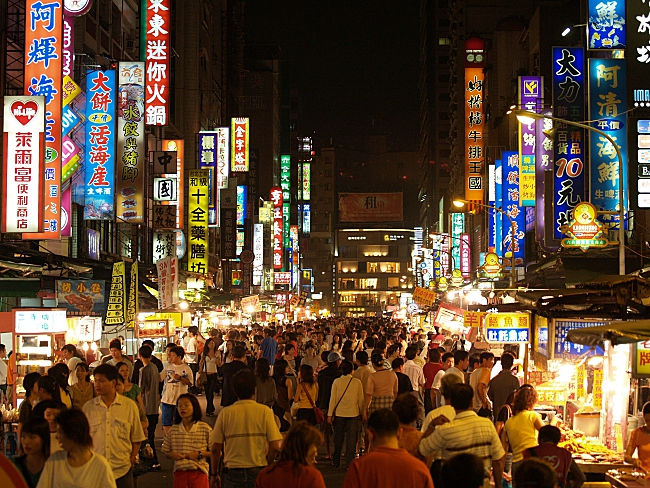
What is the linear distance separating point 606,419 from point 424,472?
6791mm

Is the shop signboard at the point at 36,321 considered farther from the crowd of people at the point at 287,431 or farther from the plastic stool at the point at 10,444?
the plastic stool at the point at 10,444

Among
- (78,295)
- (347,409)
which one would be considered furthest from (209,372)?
(347,409)

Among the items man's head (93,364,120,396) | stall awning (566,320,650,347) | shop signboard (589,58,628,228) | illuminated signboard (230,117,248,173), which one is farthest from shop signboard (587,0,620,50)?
illuminated signboard (230,117,248,173)

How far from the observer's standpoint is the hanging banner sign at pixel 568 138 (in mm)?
23531

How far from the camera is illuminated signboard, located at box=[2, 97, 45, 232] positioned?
63.9ft

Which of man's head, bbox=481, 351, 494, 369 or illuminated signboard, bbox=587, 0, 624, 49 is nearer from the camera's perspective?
man's head, bbox=481, 351, 494, 369

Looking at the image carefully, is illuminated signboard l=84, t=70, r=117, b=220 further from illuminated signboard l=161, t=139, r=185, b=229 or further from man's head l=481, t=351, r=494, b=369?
man's head l=481, t=351, r=494, b=369

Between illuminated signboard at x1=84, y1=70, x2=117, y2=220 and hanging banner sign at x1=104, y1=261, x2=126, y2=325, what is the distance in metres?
3.11

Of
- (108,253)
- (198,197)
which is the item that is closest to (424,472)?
(108,253)

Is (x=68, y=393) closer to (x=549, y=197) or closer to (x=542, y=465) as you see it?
(x=542, y=465)

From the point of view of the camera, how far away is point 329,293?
160 metres

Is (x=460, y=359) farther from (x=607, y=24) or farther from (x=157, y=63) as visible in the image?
(x=157, y=63)

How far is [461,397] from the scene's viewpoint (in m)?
7.64

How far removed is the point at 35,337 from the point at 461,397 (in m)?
11.9
